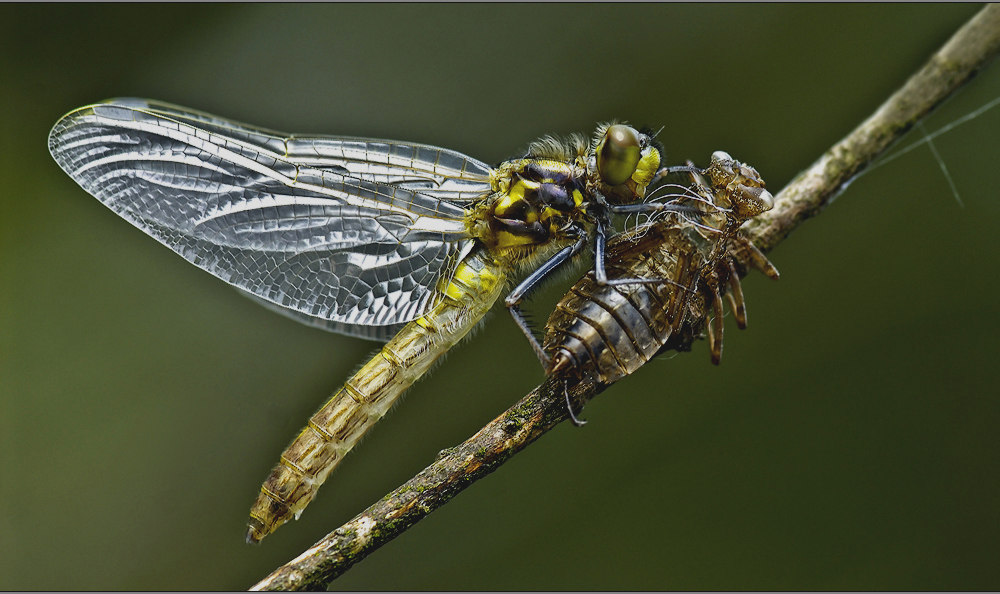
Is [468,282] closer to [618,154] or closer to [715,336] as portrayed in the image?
[618,154]

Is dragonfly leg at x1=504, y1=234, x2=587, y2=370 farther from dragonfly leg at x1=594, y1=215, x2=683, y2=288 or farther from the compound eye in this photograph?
the compound eye

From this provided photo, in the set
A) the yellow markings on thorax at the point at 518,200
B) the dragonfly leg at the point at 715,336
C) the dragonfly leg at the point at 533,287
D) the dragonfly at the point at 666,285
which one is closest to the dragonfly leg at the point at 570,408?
the dragonfly at the point at 666,285

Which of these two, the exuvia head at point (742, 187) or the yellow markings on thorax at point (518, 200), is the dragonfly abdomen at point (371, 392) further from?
the exuvia head at point (742, 187)

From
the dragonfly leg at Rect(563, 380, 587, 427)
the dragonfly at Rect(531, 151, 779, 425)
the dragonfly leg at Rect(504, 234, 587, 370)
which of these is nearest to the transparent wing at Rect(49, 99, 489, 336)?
the dragonfly leg at Rect(504, 234, 587, 370)

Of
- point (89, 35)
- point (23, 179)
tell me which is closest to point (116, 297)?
point (23, 179)

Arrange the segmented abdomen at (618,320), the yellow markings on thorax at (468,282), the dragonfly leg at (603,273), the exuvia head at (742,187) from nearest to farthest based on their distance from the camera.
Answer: the segmented abdomen at (618,320), the dragonfly leg at (603,273), the exuvia head at (742,187), the yellow markings on thorax at (468,282)

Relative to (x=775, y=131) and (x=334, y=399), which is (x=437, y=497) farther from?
(x=775, y=131)

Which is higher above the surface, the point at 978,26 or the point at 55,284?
the point at 55,284
